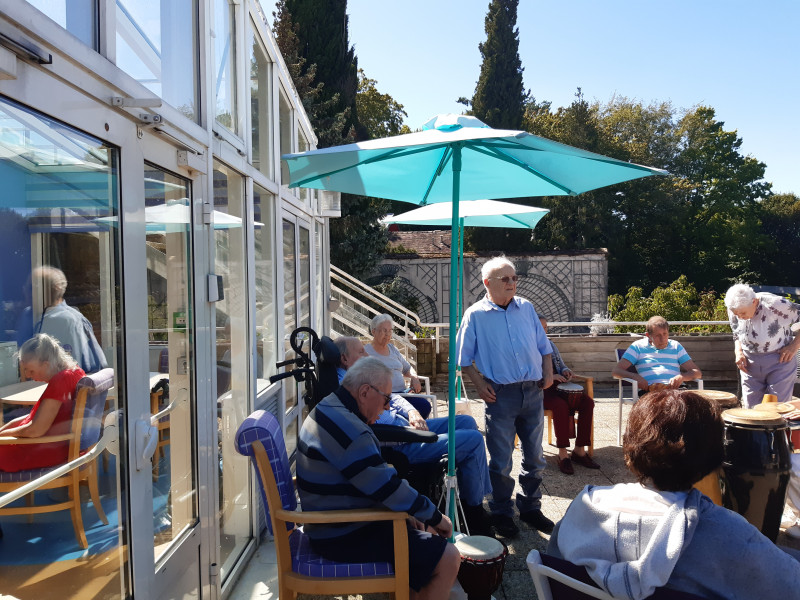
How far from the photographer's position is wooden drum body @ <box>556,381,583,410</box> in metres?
4.77

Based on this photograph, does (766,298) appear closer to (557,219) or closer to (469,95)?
(557,219)

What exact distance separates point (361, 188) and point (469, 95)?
2451 cm

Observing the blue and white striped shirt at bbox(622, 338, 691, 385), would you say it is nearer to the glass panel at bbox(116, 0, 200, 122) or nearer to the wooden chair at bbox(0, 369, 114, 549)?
the glass panel at bbox(116, 0, 200, 122)

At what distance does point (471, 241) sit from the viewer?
21625mm

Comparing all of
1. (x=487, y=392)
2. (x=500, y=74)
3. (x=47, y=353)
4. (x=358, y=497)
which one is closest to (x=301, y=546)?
(x=358, y=497)

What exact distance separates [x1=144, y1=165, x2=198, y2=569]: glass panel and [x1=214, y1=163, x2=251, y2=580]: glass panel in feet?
1.21

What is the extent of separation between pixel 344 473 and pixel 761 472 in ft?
6.75

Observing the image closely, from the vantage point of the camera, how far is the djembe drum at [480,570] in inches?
98.2

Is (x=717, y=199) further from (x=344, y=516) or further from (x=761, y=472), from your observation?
(x=344, y=516)

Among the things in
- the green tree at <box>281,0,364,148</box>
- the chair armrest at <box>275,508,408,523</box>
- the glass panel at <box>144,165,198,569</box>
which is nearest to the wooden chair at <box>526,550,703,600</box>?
the chair armrest at <box>275,508,408,523</box>

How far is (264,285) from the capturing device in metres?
3.83

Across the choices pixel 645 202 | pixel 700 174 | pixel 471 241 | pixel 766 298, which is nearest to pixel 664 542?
pixel 766 298

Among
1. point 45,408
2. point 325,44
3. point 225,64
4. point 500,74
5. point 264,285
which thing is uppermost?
point 500,74

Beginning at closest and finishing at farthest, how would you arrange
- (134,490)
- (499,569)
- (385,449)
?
(134,490)
(499,569)
(385,449)
